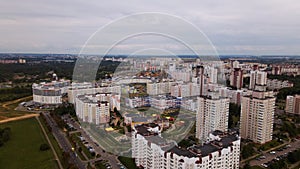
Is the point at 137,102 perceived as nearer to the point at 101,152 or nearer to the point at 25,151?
the point at 101,152

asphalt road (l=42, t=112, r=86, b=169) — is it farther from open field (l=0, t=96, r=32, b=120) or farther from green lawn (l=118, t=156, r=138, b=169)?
open field (l=0, t=96, r=32, b=120)

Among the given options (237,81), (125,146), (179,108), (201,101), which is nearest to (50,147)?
(125,146)

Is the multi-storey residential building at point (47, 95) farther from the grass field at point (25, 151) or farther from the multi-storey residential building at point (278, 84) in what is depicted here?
the multi-storey residential building at point (278, 84)

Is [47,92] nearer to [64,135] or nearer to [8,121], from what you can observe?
[8,121]

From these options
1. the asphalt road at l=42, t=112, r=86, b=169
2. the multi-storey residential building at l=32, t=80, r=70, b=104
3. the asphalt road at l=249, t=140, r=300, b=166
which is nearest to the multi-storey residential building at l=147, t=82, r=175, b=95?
the multi-storey residential building at l=32, t=80, r=70, b=104

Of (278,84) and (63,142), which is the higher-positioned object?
(278,84)

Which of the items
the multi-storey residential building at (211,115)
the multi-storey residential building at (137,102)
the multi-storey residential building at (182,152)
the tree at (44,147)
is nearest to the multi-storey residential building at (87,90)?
the multi-storey residential building at (137,102)

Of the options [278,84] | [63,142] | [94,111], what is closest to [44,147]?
[63,142]
